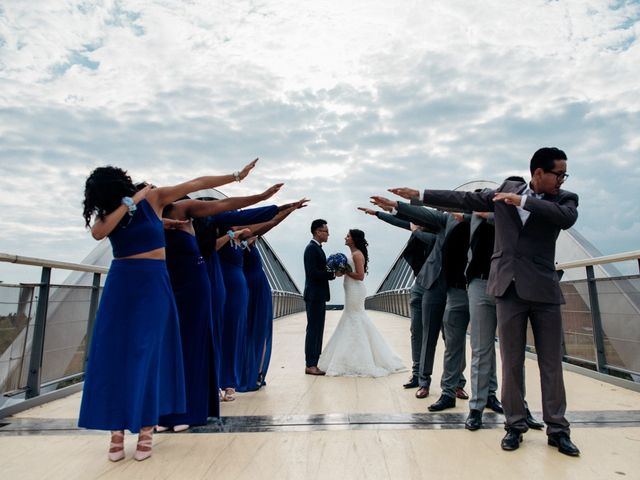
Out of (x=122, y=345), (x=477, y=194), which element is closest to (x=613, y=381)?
(x=477, y=194)

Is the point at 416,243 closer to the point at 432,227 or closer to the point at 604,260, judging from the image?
the point at 432,227

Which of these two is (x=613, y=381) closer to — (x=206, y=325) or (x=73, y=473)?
(x=206, y=325)

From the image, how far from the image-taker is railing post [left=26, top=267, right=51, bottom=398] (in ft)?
13.2

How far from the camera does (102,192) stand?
2.73 m

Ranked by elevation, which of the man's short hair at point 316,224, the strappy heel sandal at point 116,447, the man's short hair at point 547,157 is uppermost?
the man's short hair at point 316,224

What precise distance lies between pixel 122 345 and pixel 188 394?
2.32 feet

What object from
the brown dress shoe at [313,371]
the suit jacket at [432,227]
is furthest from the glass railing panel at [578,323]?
the brown dress shoe at [313,371]

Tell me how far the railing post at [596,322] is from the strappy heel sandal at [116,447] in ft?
14.3

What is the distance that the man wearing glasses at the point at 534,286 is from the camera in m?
2.73

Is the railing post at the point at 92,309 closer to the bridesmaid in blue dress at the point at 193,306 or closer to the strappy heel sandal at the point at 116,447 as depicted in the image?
the bridesmaid in blue dress at the point at 193,306

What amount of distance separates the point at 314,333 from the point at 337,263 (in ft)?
2.86

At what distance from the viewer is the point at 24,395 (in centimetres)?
394

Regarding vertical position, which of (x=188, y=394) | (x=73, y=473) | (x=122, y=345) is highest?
(x=122, y=345)

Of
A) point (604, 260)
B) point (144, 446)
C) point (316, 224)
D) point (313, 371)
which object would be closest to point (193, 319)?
point (144, 446)
